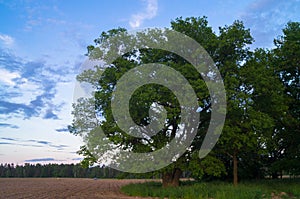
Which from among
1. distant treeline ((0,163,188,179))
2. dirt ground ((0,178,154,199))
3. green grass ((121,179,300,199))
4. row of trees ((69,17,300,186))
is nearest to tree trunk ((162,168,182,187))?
row of trees ((69,17,300,186))

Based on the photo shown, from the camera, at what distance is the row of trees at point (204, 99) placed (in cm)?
2428

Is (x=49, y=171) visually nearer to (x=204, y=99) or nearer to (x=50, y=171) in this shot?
(x=50, y=171)

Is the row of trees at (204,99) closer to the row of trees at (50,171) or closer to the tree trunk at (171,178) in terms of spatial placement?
the tree trunk at (171,178)

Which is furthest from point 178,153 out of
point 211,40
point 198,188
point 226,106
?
point 211,40

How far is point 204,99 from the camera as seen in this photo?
26031 millimetres

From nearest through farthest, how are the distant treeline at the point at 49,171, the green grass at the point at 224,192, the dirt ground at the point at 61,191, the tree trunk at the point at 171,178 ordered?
the green grass at the point at 224,192, the dirt ground at the point at 61,191, the tree trunk at the point at 171,178, the distant treeline at the point at 49,171

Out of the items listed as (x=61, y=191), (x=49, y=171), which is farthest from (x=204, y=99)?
(x=49, y=171)

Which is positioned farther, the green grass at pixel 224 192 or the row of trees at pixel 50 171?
the row of trees at pixel 50 171

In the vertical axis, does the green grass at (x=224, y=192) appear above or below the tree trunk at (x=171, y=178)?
below

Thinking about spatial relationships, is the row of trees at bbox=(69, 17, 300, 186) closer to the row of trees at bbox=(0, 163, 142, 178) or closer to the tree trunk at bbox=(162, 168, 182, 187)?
the tree trunk at bbox=(162, 168, 182, 187)

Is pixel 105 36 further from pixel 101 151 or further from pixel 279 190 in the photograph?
pixel 279 190

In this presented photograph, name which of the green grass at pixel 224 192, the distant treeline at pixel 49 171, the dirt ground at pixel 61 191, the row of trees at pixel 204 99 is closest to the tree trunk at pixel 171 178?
the row of trees at pixel 204 99

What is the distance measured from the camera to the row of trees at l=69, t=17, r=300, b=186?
2428 centimetres

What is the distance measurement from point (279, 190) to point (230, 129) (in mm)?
6698
